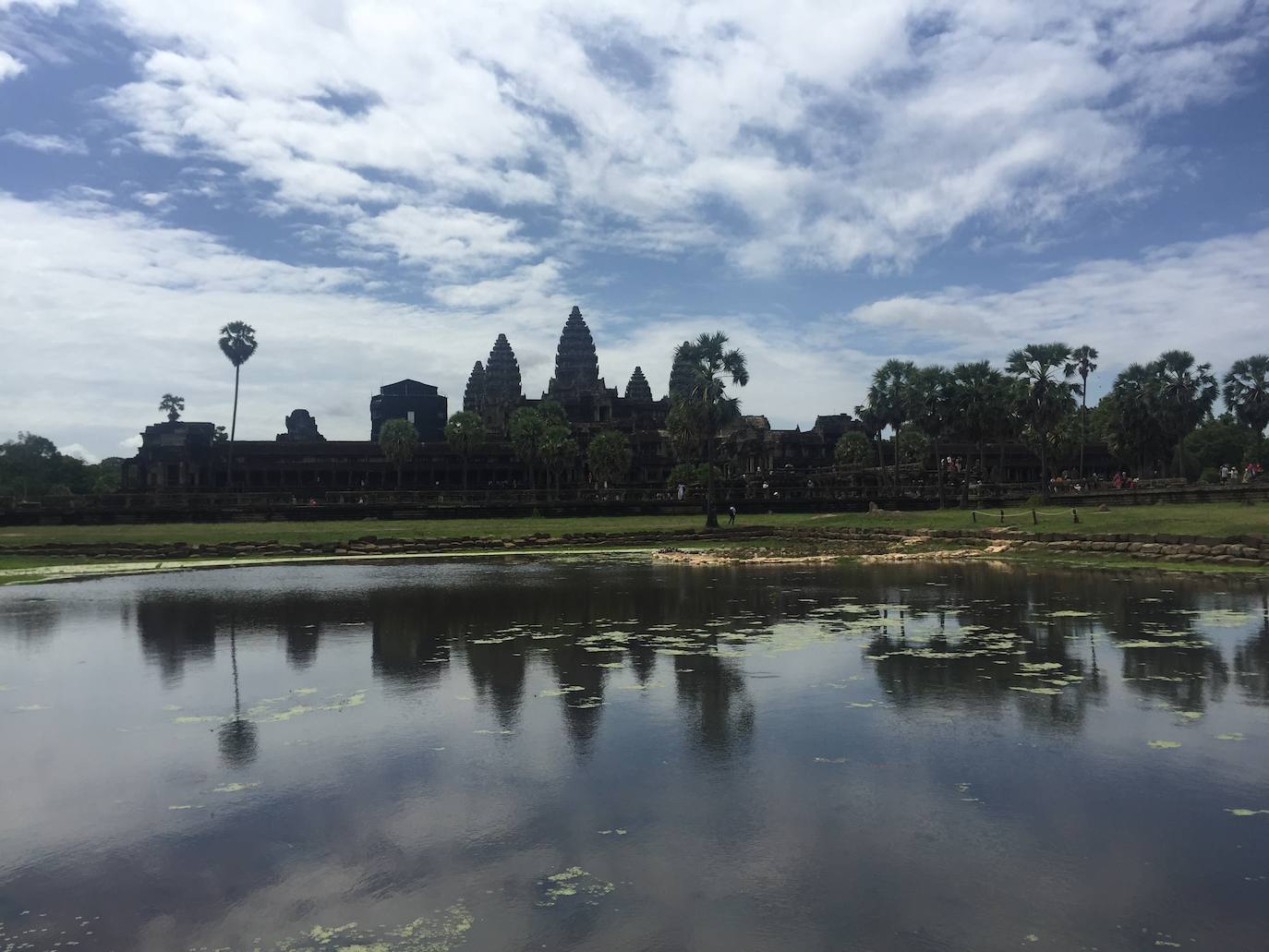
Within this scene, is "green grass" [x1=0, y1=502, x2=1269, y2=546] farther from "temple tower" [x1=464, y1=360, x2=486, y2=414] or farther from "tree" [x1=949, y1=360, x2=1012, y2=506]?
"temple tower" [x1=464, y1=360, x2=486, y2=414]

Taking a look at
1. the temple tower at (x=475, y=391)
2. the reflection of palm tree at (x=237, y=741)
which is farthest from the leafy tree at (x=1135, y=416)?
the temple tower at (x=475, y=391)

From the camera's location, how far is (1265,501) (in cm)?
4428

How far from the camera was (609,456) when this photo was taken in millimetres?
106750

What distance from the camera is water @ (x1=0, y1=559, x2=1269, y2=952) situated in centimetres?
502

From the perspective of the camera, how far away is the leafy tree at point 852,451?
11719 centimetres

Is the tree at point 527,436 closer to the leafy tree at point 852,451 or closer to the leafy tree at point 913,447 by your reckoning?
the leafy tree at point 852,451

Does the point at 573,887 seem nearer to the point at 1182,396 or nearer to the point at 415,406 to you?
the point at 1182,396

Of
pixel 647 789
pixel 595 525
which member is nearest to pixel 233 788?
pixel 647 789

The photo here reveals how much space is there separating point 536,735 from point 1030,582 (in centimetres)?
1679

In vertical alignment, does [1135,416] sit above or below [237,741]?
above

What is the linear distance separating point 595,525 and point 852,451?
237ft

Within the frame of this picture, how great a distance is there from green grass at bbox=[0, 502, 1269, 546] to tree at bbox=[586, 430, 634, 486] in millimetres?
46274

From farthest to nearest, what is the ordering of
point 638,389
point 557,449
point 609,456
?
point 638,389 → point 609,456 → point 557,449

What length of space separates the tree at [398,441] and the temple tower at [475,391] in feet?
208
